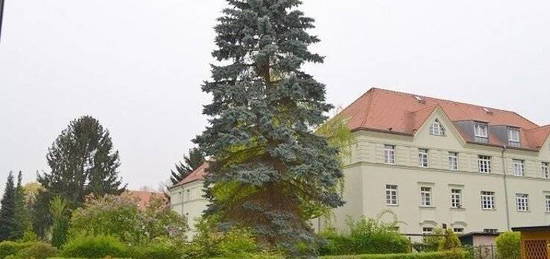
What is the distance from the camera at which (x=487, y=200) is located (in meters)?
44.3

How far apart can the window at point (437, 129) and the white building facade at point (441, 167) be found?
2.8 inches

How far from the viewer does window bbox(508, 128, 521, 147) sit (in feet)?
155

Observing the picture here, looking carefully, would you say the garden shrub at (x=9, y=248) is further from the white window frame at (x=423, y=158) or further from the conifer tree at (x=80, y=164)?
the white window frame at (x=423, y=158)

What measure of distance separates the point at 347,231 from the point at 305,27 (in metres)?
18.4

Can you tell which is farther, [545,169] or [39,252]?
[545,169]

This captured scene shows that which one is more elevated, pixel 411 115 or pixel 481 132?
pixel 411 115

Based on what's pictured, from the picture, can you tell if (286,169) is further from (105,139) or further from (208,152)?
(105,139)

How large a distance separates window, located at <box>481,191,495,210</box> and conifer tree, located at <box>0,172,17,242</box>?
42410 mm

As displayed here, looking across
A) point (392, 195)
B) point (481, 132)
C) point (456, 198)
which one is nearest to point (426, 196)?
point (456, 198)

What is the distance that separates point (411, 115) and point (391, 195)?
679cm

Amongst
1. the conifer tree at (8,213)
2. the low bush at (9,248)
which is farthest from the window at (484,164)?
A: the conifer tree at (8,213)

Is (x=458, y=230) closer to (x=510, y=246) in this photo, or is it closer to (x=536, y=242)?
(x=510, y=246)

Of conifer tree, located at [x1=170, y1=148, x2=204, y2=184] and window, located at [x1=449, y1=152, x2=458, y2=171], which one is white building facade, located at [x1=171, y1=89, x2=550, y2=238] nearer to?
window, located at [x1=449, y1=152, x2=458, y2=171]

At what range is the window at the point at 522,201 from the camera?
4609 cm
